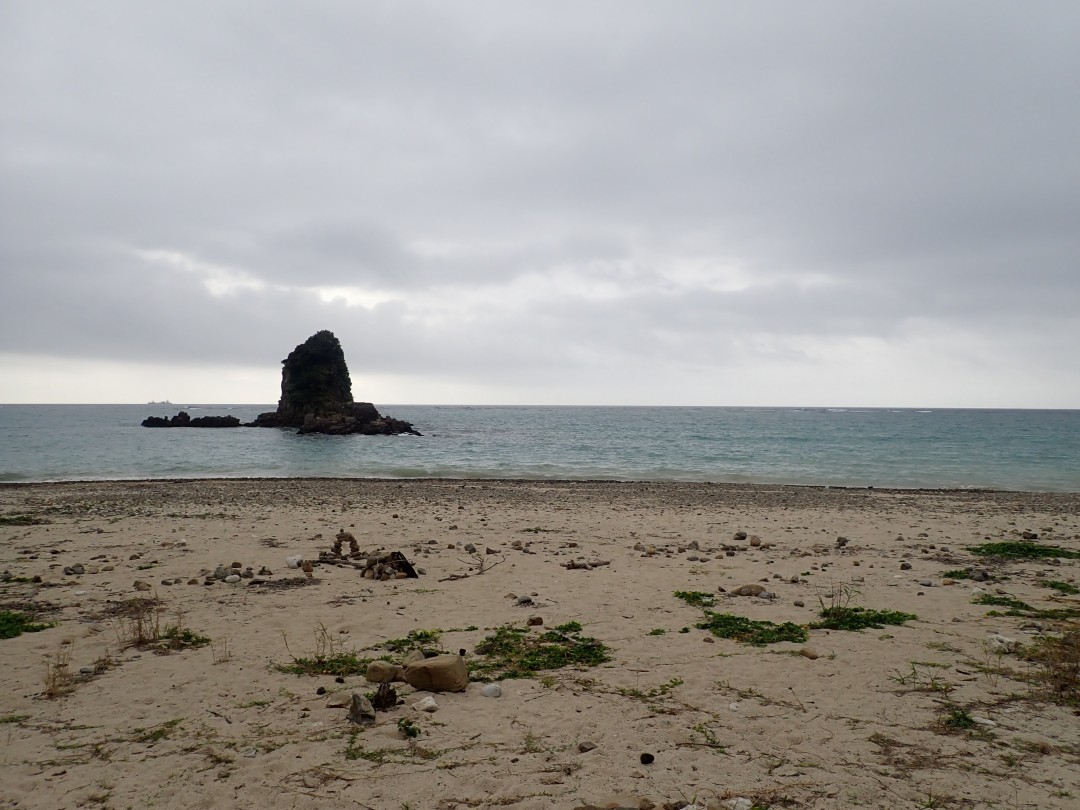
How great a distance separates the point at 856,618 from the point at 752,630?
1512 mm

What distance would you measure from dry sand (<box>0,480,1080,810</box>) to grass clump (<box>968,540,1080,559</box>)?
0.63m

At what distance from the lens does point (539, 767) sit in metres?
4.53

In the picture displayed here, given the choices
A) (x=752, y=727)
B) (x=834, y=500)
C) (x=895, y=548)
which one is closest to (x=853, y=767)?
(x=752, y=727)

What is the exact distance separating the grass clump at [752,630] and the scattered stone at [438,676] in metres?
3.33

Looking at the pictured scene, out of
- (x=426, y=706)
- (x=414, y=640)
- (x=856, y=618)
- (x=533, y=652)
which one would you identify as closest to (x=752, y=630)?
(x=856, y=618)

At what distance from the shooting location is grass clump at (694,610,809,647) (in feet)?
23.8

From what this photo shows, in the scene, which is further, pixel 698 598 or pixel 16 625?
pixel 698 598

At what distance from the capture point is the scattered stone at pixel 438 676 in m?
5.80

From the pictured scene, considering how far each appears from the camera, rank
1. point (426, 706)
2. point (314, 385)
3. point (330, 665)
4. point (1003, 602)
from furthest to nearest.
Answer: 1. point (314, 385)
2. point (1003, 602)
3. point (330, 665)
4. point (426, 706)

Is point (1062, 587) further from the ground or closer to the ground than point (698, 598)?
further from the ground

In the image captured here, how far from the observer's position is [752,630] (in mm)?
7586

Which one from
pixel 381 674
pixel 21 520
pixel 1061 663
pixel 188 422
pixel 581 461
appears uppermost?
pixel 188 422

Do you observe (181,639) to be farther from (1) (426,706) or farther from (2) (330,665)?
(1) (426,706)

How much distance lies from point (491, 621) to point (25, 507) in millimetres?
18635
